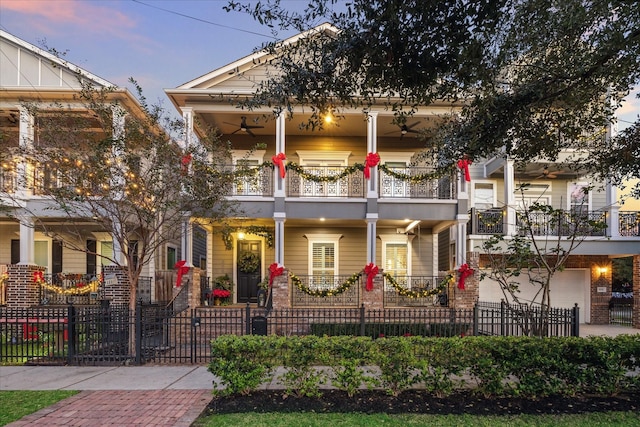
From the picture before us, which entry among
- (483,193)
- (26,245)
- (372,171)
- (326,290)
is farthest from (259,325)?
(483,193)

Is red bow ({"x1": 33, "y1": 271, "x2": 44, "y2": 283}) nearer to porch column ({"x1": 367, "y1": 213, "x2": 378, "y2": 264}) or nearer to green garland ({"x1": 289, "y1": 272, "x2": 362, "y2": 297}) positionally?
green garland ({"x1": 289, "y1": 272, "x2": 362, "y2": 297})

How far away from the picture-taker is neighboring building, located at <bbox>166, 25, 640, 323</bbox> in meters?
13.8

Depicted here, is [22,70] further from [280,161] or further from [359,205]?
[359,205]

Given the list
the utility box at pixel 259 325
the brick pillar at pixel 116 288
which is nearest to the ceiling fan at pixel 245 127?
the brick pillar at pixel 116 288

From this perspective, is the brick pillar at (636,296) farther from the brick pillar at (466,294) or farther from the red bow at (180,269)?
the red bow at (180,269)

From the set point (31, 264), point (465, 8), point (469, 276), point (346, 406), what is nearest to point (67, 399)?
point (346, 406)

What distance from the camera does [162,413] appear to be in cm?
591

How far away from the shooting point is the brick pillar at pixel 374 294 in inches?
517

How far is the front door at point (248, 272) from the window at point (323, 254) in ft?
7.02

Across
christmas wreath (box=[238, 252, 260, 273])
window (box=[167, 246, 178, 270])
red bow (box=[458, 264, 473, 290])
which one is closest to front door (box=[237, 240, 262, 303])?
christmas wreath (box=[238, 252, 260, 273])

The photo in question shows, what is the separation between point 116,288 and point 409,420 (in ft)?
37.3

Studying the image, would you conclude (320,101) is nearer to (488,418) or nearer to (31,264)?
(488,418)

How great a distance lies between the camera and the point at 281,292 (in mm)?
13195

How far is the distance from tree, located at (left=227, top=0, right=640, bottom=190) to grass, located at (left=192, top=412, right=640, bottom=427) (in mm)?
4033
